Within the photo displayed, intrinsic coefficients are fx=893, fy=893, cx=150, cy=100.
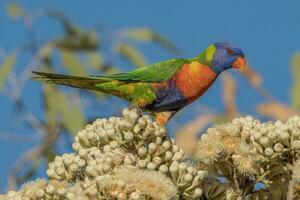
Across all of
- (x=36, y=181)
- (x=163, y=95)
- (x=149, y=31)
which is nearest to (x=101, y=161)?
(x=36, y=181)

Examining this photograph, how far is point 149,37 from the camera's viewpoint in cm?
706

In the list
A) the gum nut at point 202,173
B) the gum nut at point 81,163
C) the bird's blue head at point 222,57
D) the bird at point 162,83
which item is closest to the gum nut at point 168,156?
the gum nut at point 202,173

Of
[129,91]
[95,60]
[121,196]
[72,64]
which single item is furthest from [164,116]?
[95,60]

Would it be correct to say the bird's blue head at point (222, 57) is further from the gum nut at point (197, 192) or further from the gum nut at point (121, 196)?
the gum nut at point (121, 196)

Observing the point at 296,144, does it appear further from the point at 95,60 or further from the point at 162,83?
the point at 95,60

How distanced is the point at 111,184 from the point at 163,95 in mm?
2042

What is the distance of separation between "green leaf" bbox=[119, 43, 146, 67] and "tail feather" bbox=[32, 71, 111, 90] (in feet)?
9.48

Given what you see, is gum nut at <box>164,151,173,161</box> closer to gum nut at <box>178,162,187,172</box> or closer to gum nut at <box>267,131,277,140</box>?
gum nut at <box>178,162,187,172</box>

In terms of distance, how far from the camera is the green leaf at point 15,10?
7320mm

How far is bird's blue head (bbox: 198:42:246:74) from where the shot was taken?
4457 millimetres

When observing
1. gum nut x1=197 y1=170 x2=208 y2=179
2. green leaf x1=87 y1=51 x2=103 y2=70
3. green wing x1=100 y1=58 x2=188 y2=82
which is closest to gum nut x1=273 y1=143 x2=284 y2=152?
gum nut x1=197 y1=170 x2=208 y2=179

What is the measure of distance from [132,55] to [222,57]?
2.64 m

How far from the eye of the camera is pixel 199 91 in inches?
167

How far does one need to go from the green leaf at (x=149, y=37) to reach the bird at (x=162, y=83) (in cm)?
259
